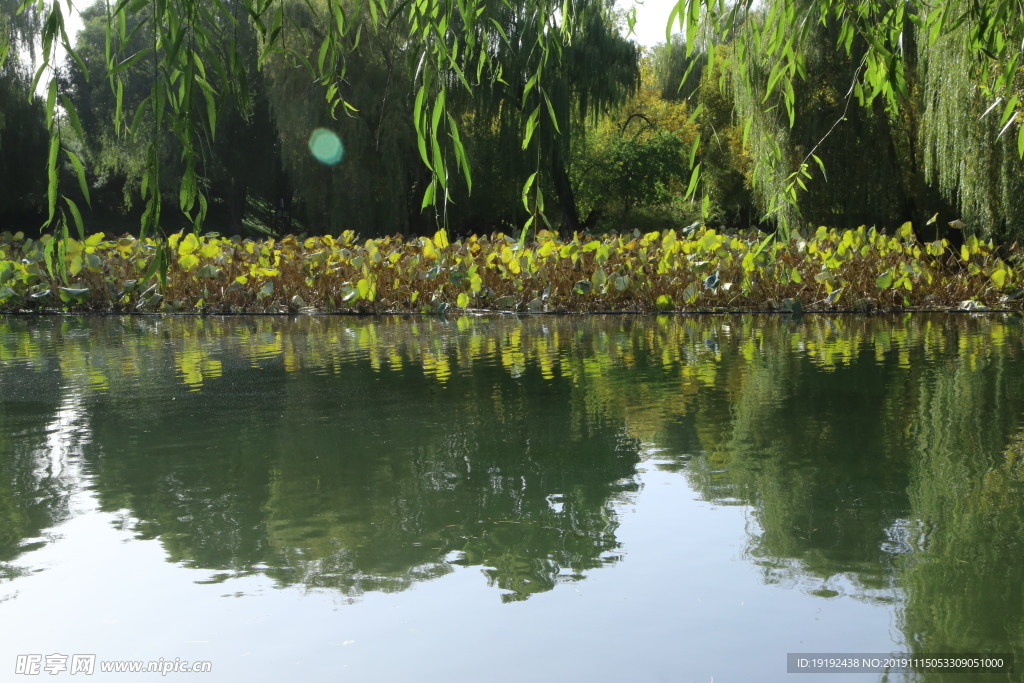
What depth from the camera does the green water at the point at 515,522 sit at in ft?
5.40

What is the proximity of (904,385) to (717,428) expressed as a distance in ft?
4.13

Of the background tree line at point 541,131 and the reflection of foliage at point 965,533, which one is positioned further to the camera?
the background tree line at point 541,131

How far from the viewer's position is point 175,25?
2.02 metres

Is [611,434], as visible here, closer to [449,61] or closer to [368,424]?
[368,424]

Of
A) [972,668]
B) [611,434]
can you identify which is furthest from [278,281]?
[972,668]

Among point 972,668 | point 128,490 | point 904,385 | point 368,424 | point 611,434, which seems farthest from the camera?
point 904,385

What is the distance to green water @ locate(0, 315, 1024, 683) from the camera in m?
1.64

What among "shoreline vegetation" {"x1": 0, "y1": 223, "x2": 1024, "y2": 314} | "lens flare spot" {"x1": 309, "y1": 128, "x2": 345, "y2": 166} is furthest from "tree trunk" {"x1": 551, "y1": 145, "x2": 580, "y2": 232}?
"shoreline vegetation" {"x1": 0, "y1": 223, "x2": 1024, "y2": 314}

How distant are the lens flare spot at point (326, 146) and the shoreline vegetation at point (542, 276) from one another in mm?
8174

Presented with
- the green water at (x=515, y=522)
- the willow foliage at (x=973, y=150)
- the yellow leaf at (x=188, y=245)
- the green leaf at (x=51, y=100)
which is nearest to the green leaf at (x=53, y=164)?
the green leaf at (x=51, y=100)

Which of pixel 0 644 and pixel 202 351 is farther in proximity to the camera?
pixel 202 351

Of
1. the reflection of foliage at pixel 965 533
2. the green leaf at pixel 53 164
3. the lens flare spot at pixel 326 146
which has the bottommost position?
the reflection of foliage at pixel 965 533

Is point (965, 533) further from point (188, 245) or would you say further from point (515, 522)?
point (188, 245)

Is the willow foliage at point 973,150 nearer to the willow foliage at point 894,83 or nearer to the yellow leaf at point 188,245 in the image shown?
the willow foliage at point 894,83
